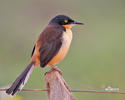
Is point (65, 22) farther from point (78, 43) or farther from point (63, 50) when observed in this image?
point (78, 43)

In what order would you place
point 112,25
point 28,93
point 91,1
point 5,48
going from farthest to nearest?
point 91,1 < point 112,25 < point 5,48 < point 28,93

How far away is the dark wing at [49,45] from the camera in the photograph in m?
7.09

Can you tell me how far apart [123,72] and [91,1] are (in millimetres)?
5548

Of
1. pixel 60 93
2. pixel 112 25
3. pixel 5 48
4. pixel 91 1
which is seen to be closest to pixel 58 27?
pixel 60 93

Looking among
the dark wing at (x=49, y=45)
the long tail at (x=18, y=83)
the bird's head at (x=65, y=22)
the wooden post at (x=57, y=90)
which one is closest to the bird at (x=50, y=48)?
the dark wing at (x=49, y=45)

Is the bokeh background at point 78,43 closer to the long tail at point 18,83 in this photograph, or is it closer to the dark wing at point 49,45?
the dark wing at point 49,45

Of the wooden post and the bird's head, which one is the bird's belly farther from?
the wooden post

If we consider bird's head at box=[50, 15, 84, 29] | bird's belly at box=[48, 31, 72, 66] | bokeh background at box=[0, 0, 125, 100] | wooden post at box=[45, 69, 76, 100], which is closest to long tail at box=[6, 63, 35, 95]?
bird's belly at box=[48, 31, 72, 66]

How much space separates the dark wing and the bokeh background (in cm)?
179

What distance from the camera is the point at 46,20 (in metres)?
14.7

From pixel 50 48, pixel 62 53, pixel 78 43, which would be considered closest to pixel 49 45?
pixel 50 48

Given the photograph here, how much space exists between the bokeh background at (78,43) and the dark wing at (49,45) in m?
1.79

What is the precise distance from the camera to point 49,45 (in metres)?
7.16

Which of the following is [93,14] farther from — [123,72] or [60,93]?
[60,93]
